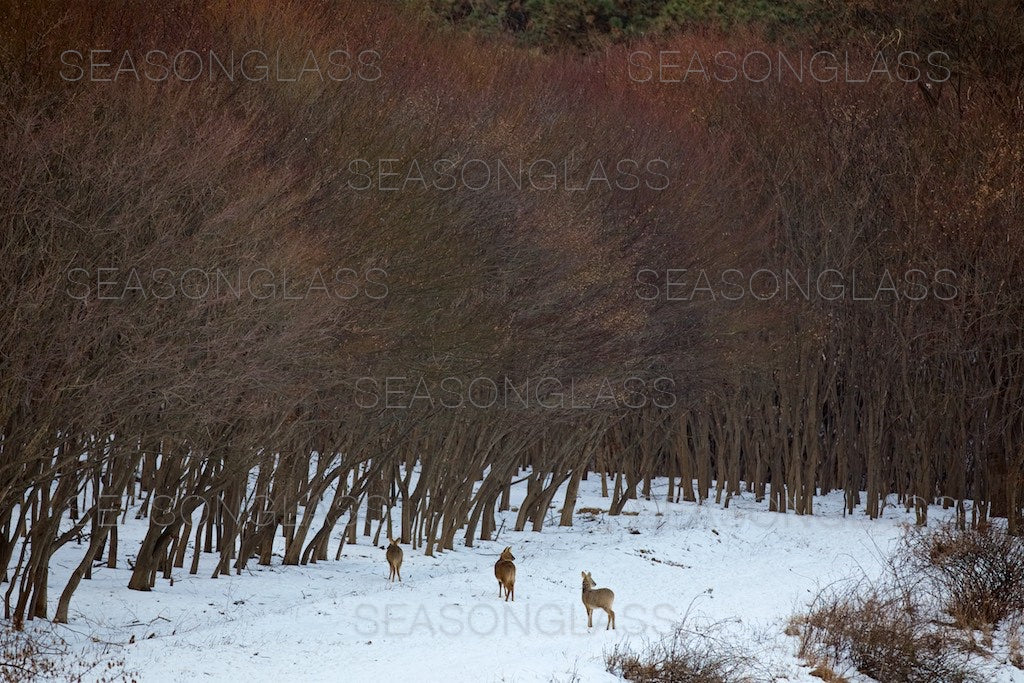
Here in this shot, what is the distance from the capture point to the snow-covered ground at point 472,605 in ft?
41.5

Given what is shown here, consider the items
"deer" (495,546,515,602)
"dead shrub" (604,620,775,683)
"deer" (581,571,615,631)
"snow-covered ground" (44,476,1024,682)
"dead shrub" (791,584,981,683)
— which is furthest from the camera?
"deer" (495,546,515,602)

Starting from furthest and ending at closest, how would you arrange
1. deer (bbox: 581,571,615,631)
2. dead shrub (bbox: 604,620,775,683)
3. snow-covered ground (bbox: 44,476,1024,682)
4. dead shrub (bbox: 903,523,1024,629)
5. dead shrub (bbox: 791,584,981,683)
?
dead shrub (bbox: 903,523,1024,629)
dead shrub (bbox: 791,584,981,683)
deer (bbox: 581,571,615,631)
dead shrub (bbox: 604,620,775,683)
snow-covered ground (bbox: 44,476,1024,682)

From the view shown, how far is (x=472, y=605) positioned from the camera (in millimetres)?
15727

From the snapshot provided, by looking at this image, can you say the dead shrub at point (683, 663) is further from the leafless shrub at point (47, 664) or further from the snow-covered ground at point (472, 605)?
the leafless shrub at point (47, 664)

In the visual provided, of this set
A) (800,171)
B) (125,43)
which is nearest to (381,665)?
(125,43)

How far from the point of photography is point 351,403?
1698cm

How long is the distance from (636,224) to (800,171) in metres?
5.34

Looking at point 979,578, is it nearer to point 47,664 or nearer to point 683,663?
point 683,663

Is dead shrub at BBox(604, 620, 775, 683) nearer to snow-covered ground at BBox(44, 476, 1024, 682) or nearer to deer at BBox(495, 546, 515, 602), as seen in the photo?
snow-covered ground at BBox(44, 476, 1024, 682)

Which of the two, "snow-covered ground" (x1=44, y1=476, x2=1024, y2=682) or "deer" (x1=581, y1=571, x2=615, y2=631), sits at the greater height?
"deer" (x1=581, y1=571, x2=615, y2=631)

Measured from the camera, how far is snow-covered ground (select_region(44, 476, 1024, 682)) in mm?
12664

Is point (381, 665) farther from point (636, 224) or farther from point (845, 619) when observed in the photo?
point (636, 224)

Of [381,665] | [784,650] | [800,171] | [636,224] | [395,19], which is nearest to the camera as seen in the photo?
[381,665]

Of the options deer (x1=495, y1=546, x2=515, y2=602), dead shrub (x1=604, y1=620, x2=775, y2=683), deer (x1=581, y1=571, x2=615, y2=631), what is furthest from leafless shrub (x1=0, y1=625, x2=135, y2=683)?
deer (x1=495, y1=546, x2=515, y2=602)
